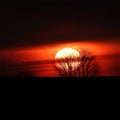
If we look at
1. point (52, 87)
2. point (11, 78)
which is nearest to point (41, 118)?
point (52, 87)

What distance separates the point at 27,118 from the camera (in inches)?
722

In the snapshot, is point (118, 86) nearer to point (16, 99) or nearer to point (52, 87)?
point (52, 87)

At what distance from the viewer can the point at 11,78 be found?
2106cm

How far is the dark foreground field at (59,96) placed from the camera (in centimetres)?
1864

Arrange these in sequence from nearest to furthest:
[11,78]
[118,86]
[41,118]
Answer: [41,118], [118,86], [11,78]

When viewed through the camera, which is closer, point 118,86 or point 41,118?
point 41,118

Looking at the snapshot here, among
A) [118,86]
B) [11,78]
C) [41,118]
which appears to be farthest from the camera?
[11,78]

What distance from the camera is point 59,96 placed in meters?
19.2

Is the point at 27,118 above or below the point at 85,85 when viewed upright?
below

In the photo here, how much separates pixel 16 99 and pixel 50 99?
1396 millimetres

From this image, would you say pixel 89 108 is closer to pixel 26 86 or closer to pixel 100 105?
pixel 100 105

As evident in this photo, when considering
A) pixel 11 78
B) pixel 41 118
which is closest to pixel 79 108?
pixel 41 118

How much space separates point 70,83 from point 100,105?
1.89m

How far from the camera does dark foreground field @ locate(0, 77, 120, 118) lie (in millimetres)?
18641
